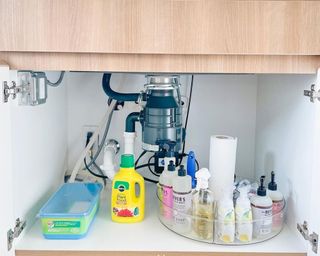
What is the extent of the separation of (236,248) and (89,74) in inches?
32.1

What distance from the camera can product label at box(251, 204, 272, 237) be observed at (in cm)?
100

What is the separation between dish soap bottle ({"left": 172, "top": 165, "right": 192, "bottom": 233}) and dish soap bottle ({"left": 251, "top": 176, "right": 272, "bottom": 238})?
0.16 meters

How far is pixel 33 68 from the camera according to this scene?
91 cm

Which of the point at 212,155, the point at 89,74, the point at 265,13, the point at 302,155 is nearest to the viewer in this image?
the point at 265,13

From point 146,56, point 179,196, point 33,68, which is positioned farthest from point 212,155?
point 33,68

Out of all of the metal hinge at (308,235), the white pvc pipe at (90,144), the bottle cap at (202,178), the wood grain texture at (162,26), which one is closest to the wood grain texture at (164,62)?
the wood grain texture at (162,26)

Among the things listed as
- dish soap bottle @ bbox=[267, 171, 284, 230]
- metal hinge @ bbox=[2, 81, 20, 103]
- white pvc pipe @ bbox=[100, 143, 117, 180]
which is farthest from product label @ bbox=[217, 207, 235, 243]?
metal hinge @ bbox=[2, 81, 20, 103]

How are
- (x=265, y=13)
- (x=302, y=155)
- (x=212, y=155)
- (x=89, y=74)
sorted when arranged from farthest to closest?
(x=89, y=74) → (x=212, y=155) → (x=302, y=155) → (x=265, y=13)

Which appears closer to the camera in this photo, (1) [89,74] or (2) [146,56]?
(2) [146,56]

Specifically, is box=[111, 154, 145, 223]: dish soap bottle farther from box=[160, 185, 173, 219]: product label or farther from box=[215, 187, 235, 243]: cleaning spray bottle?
box=[215, 187, 235, 243]: cleaning spray bottle

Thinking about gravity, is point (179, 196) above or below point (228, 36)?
below

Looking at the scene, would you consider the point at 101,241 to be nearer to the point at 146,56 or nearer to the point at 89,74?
the point at 146,56

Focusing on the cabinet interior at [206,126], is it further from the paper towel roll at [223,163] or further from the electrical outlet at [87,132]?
the paper towel roll at [223,163]

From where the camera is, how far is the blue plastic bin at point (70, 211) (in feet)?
3.26
